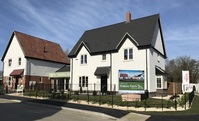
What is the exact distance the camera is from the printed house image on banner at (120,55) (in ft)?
92.6

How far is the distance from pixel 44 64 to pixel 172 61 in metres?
41.4

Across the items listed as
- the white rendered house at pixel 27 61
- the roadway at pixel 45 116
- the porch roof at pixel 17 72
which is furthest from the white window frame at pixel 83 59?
the roadway at pixel 45 116

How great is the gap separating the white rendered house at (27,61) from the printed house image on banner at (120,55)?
7860 mm

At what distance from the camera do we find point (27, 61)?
37.6 m

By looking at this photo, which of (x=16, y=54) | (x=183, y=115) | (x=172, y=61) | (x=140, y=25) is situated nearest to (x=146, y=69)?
(x=140, y=25)

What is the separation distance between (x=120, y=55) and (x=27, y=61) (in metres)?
17.2

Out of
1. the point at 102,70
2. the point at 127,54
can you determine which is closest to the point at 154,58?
the point at 127,54

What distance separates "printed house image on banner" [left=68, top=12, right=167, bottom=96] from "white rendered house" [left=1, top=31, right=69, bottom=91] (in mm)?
7860

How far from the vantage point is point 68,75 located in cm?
3703

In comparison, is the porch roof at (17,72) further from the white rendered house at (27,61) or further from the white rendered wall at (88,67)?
the white rendered wall at (88,67)

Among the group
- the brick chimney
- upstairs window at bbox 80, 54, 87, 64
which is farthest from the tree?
upstairs window at bbox 80, 54, 87, 64

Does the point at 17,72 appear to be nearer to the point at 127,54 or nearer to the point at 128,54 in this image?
the point at 127,54

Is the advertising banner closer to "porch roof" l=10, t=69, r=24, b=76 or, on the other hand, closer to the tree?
"porch roof" l=10, t=69, r=24, b=76

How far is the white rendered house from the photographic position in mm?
37719
